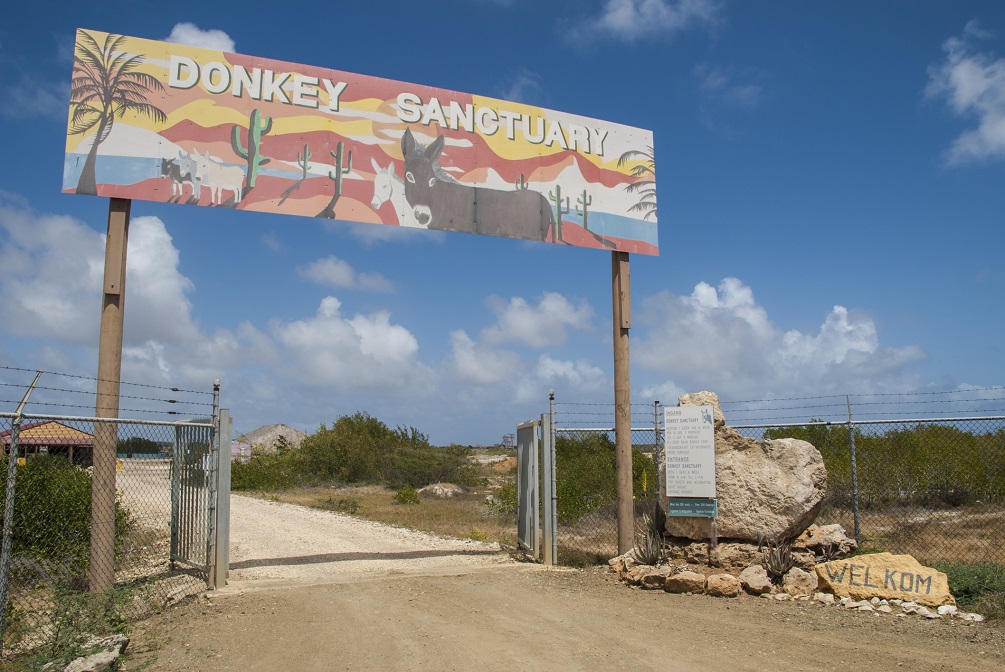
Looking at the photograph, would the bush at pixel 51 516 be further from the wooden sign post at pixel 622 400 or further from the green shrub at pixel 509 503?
the green shrub at pixel 509 503

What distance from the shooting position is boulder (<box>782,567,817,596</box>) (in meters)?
10.0

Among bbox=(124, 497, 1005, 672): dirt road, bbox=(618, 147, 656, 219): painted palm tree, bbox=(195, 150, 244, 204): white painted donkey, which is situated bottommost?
bbox=(124, 497, 1005, 672): dirt road

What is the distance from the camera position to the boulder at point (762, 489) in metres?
10.8

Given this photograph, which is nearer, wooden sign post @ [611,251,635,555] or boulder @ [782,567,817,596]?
boulder @ [782,567,817,596]

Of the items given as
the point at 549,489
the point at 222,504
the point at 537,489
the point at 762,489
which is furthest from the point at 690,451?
the point at 222,504

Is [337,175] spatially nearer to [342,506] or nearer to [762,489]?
[762,489]

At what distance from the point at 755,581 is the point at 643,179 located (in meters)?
7.51

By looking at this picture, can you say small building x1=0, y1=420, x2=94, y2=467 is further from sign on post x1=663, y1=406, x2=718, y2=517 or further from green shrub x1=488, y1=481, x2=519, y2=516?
green shrub x1=488, y1=481, x2=519, y2=516

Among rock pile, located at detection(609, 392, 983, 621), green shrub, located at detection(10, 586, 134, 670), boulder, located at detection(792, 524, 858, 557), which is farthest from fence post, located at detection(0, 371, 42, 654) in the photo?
boulder, located at detection(792, 524, 858, 557)

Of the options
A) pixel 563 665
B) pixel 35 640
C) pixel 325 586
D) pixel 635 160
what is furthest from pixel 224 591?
pixel 635 160

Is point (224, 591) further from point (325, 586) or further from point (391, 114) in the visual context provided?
point (391, 114)

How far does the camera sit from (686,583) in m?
10.4

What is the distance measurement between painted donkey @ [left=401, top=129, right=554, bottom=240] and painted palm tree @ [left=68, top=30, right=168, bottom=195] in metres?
3.82

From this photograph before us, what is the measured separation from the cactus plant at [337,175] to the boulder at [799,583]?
834 centimetres
